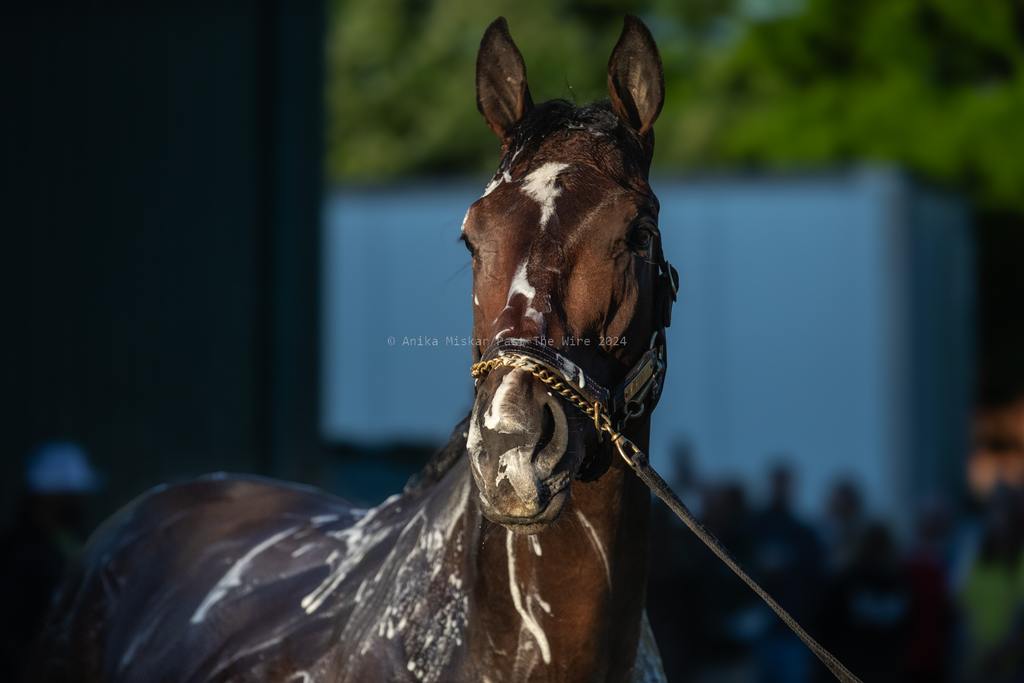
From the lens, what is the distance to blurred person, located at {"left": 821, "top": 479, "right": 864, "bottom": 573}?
11023 mm

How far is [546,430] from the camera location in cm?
301

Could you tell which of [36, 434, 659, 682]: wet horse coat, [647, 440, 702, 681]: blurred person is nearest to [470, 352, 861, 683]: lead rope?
[36, 434, 659, 682]: wet horse coat

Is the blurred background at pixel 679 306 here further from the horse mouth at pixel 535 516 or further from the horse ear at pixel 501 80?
the horse mouth at pixel 535 516

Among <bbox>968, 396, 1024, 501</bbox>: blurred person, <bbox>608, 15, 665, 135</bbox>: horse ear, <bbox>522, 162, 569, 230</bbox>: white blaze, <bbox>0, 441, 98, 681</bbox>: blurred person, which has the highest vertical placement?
<bbox>608, 15, 665, 135</bbox>: horse ear

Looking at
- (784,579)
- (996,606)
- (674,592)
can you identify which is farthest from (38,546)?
(996,606)

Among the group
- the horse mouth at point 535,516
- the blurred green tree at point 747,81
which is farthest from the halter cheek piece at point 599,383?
the blurred green tree at point 747,81

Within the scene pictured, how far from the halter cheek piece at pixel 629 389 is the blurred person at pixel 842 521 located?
7.60 m

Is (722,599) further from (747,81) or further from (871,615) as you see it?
(747,81)

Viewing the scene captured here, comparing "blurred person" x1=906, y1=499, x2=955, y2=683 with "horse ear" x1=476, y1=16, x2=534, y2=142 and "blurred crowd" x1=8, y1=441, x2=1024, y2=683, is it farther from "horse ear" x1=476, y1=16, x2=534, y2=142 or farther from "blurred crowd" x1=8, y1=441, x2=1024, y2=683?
"horse ear" x1=476, y1=16, x2=534, y2=142

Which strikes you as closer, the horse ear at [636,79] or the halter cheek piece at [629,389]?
the halter cheek piece at [629,389]

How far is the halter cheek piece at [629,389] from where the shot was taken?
3.08m

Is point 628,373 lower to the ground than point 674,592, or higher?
higher

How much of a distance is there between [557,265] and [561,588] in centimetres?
71

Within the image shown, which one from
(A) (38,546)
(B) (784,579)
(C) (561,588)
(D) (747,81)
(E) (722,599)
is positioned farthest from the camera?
(D) (747,81)
